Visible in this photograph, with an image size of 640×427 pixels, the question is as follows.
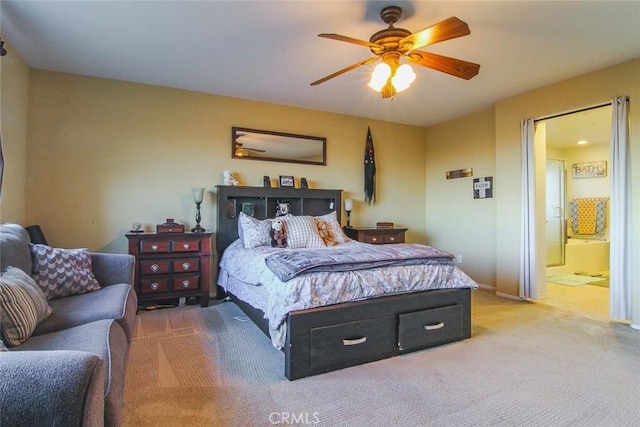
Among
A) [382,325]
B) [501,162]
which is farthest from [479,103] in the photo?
[382,325]

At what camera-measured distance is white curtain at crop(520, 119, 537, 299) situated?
4.06 meters

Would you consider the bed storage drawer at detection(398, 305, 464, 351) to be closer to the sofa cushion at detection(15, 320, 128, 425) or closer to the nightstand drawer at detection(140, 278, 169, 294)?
the sofa cushion at detection(15, 320, 128, 425)

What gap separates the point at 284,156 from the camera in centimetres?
469

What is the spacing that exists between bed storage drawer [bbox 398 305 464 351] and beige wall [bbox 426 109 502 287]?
2.40m

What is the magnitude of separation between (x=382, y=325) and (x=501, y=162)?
3199mm

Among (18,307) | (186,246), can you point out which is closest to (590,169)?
(186,246)

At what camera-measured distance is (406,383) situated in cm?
211

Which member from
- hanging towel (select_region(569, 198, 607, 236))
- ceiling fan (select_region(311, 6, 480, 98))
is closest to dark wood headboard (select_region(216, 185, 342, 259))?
ceiling fan (select_region(311, 6, 480, 98))

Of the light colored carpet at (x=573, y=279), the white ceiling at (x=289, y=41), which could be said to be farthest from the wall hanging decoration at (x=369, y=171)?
the light colored carpet at (x=573, y=279)

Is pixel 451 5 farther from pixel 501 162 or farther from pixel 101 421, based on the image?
pixel 101 421

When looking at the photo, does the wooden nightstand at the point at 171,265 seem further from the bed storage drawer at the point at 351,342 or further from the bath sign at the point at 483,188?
the bath sign at the point at 483,188

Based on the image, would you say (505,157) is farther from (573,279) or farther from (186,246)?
(186,246)

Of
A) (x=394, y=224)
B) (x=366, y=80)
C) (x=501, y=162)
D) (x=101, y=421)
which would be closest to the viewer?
(x=101, y=421)

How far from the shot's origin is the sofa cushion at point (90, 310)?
1788mm
